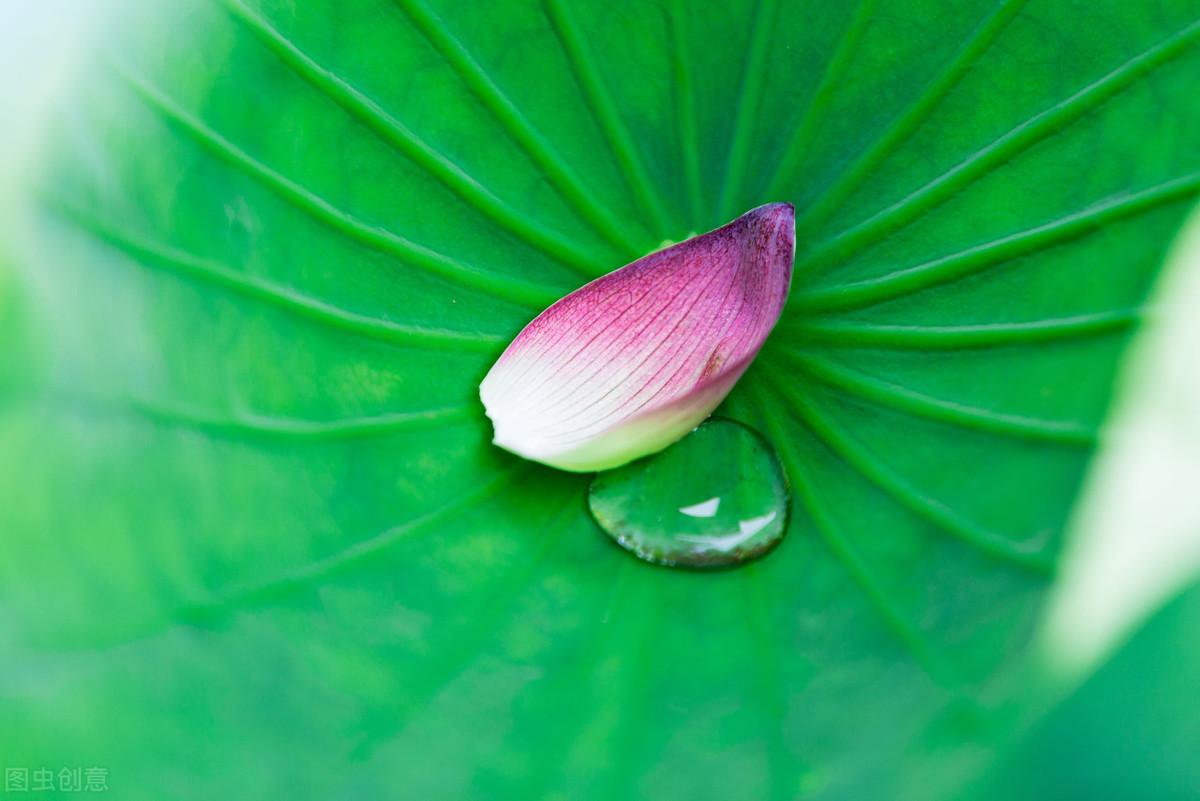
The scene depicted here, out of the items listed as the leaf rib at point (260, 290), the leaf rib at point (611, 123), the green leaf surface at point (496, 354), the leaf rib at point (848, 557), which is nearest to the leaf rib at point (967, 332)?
the green leaf surface at point (496, 354)

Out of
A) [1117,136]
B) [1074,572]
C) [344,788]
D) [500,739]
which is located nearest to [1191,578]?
[1074,572]

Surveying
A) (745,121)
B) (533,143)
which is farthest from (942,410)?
(533,143)

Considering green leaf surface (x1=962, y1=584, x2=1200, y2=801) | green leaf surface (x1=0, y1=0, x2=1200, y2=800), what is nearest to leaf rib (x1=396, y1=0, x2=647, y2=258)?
green leaf surface (x1=0, y1=0, x2=1200, y2=800)

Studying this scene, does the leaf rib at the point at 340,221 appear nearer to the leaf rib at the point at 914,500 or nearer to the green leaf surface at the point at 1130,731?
the leaf rib at the point at 914,500

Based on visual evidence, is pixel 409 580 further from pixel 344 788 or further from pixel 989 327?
pixel 989 327

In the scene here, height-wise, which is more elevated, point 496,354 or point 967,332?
point 496,354

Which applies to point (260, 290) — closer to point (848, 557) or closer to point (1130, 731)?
point (848, 557)
